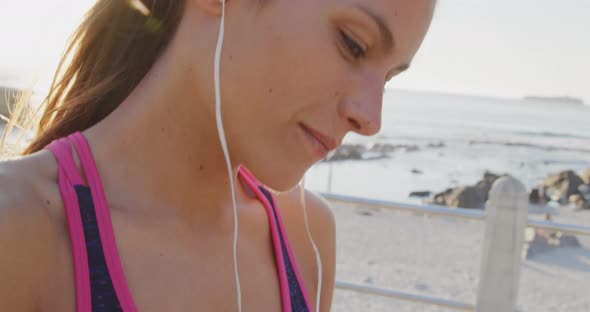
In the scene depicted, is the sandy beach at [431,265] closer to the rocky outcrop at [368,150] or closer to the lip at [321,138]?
the lip at [321,138]

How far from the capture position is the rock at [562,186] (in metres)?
14.2

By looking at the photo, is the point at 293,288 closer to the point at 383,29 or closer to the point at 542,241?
the point at 383,29

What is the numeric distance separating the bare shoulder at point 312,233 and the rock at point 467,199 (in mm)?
11147

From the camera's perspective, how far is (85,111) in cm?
139

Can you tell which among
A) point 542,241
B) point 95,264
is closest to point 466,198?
point 542,241

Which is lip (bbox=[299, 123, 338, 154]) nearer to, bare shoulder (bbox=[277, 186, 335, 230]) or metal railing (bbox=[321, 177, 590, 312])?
bare shoulder (bbox=[277, 186, 335, 230])

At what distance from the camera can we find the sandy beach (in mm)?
7309

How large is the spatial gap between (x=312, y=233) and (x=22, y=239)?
32.9 inches

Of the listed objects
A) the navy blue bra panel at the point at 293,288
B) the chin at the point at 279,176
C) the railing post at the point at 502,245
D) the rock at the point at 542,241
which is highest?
the chin at the point at 279,176

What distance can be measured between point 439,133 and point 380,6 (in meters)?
33.8

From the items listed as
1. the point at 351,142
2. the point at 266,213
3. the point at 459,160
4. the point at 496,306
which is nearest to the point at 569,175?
the point at 459,160

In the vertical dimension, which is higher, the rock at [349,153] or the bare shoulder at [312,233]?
the bare shoulder at [312,233]

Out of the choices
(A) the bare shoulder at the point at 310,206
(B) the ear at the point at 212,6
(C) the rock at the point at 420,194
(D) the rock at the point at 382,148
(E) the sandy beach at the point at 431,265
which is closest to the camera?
(B) the ear at the point at 212,6

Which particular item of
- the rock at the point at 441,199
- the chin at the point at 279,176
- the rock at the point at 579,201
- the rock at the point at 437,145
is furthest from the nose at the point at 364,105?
the rock at the point at 437,145
